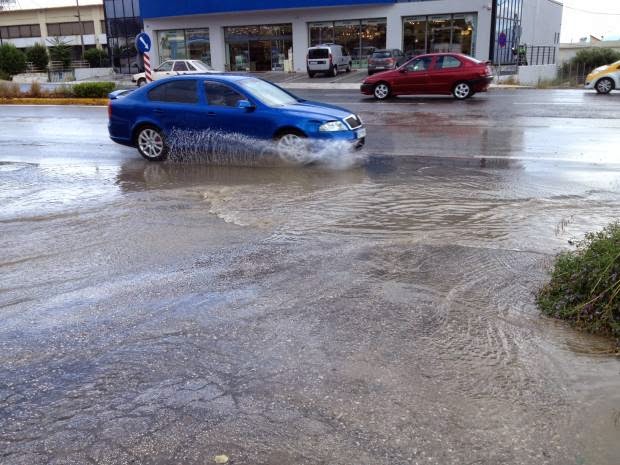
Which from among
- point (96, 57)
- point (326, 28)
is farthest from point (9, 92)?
point (96, 57)

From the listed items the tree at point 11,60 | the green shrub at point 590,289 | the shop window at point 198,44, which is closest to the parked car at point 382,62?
the shop window at point 198,44

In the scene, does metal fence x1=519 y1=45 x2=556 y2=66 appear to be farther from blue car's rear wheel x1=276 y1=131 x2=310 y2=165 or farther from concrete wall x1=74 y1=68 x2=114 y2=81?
blue car's rear wheel x1=276 y1=131 x2=310 y2=165

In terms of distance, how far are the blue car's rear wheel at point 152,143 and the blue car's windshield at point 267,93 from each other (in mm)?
1834

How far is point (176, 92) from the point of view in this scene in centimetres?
1055

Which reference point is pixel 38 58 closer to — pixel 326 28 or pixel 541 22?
pixel 326 28

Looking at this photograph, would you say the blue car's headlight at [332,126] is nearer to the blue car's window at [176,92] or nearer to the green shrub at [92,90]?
the blue car's window at [176,92]

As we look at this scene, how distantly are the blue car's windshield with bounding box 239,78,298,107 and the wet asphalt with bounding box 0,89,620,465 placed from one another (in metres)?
1.51

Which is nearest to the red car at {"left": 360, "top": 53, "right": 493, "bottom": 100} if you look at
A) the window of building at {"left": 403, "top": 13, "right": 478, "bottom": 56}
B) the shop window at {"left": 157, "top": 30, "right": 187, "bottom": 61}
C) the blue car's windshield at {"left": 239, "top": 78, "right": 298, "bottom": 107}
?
the blue car's windshield at {"left": 239, "top": 78, "right": 298, "bottom": 107}

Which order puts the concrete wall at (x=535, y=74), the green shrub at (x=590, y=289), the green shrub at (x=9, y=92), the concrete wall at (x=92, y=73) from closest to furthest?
the green shrub at (x=590, y=289)
the green shrub at (x=9, y=92)
the concrete wall at (x=535, y=74)
the concrete wall at (x=92, y=73)

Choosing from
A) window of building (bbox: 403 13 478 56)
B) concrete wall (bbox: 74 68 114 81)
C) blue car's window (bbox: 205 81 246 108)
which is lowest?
blue car's window (bbox: 205 81 246 108)

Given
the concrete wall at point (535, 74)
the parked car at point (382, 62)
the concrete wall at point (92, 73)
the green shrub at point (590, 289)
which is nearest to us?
the green shrub at point (590, 289)

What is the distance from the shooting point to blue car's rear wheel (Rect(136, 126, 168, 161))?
10.8 metres

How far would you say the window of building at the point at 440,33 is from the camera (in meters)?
39.7

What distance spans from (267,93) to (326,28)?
35.9 m
